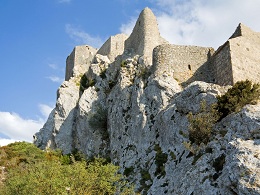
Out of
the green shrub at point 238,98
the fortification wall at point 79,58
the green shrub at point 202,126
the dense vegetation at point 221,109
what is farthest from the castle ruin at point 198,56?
the fortification wall at point 79,58

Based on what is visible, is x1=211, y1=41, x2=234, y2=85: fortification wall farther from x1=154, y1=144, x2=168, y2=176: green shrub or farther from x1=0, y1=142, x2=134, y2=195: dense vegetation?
x1=0, y1=142, x2=134, y2=195: dense vegetation

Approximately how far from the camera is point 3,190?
2538 cm

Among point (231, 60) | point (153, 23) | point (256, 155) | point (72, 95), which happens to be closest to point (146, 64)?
point (153, 23)

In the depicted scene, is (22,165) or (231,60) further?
(22,165)

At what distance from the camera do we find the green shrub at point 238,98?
68.4ft

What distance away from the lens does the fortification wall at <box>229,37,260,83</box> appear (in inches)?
1085

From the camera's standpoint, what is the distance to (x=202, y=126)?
20.9 meters

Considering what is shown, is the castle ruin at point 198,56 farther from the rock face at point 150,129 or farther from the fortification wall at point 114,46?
the fortification wall at point 114,46

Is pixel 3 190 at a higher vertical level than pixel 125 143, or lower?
lower

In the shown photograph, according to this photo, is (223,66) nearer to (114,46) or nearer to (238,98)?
(238,98)

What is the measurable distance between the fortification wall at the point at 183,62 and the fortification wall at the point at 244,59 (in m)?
4.14

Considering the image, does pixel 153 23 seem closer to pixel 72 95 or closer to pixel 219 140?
pixel 72 95

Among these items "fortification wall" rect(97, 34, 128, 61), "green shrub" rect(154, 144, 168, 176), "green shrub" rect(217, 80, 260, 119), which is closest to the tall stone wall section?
"green shrub" rect(217, 80, 260, 119)

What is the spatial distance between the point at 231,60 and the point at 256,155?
13.7 metres
